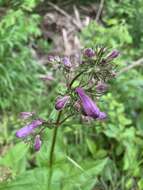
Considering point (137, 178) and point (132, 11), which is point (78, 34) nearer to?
point (132, 11)

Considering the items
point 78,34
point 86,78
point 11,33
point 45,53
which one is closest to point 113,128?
point 11,33

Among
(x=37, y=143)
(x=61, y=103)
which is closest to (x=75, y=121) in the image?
(x=37, y=143)

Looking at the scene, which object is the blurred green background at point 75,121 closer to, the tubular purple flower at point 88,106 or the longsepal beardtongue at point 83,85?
the longsepal beardtongue at point 83,85

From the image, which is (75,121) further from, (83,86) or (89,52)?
(89,52)

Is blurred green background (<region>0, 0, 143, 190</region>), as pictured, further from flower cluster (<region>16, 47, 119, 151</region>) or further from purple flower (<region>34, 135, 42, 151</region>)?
flower cluster (<region>16, 47, 119, 151</region>)

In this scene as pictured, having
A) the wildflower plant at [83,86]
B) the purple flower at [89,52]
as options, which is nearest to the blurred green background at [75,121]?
the wildflower plant at [83,86]

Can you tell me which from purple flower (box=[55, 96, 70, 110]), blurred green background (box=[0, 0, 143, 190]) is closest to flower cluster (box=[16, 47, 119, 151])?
purple flower (box=[55, 96, 70, 110])
